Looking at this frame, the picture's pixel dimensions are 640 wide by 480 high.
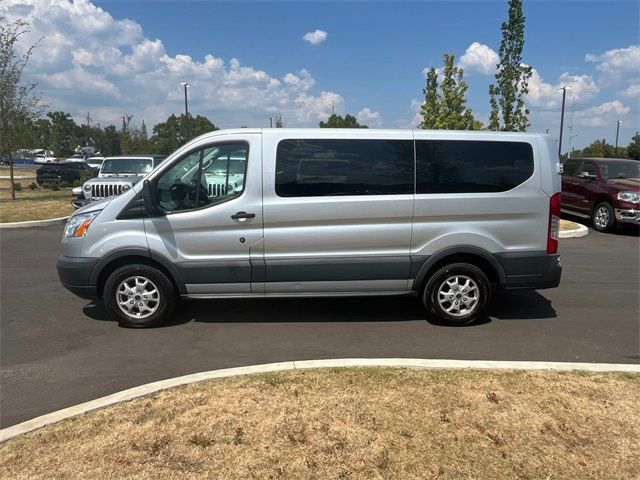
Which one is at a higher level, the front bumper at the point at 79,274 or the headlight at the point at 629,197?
the headlight at the point at 629,197

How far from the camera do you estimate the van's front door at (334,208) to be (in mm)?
5234

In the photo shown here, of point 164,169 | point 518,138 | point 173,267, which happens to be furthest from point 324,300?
point 518,138

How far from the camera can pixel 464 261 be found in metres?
5.54

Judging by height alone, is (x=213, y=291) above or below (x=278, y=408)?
above

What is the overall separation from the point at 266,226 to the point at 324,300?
169 cm

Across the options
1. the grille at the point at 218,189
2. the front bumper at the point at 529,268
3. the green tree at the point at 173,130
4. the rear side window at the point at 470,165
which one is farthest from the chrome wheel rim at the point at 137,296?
the green tree at the point at 173,130

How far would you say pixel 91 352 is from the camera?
190 inches

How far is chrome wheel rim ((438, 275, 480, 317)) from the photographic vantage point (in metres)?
5.50

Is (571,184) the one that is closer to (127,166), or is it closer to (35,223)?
(127,166)

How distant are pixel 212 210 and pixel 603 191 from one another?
1124 cm

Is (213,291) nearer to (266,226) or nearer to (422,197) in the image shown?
(266,226)

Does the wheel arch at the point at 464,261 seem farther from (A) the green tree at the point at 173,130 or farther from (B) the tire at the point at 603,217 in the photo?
(A) the green tree at the point at 173,130

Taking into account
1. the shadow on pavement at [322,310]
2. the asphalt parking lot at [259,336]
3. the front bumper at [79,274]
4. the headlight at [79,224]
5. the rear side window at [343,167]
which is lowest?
the asphalt parking lot at [259,336]

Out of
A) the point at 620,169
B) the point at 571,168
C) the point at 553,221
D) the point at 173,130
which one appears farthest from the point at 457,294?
the point at 173,130
